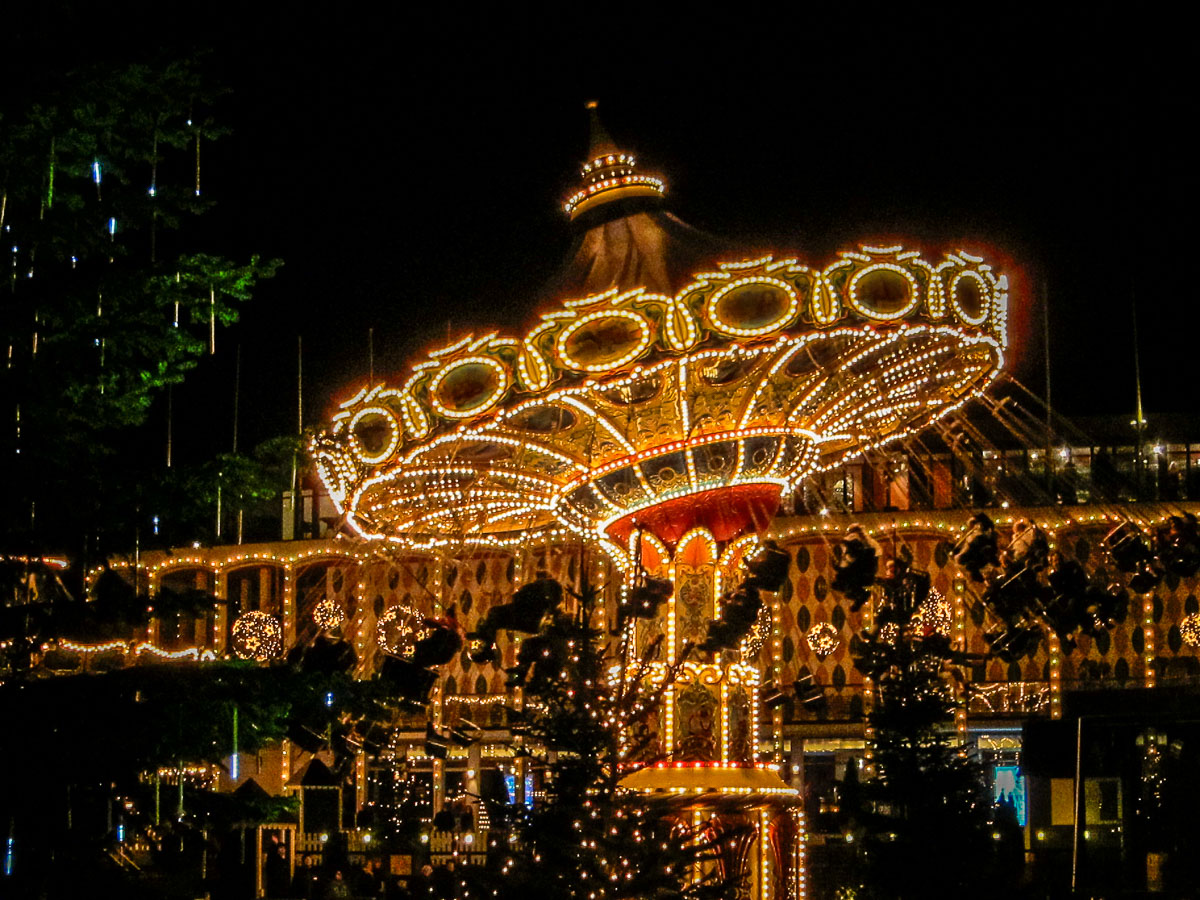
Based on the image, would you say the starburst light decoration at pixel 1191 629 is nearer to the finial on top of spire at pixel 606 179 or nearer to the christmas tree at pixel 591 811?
the finial on top of spire at pixel 606 179

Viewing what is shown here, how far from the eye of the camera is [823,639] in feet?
120

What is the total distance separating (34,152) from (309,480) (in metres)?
32.4

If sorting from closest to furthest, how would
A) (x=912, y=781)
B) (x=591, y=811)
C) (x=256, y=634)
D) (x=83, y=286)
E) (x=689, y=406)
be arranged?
(x=83, y=286) < (x=591, y=811) < (x=689, y=406) < (x=912, y=781) < (x=256, y=634)

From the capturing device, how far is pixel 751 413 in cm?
1702

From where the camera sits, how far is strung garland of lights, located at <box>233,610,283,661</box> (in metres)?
39.0

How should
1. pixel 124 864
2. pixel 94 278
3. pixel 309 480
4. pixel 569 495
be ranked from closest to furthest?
1. pixel 94 278
2. pixel 124 864
3. pixel 569 495
4. pixel 309 480

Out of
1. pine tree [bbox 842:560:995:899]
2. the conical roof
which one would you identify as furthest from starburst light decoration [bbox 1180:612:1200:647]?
the conical roof

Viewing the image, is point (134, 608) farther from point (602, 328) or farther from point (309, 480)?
point (309, 480)

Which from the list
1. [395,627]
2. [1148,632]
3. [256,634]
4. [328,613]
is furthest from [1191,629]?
[256,634]

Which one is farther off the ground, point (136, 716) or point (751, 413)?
point (751, 413)

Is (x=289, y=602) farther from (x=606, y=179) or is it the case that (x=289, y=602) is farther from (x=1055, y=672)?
(x=606, y=179)

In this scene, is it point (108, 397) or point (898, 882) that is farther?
point (898, 882)

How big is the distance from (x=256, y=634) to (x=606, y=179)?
2409cm

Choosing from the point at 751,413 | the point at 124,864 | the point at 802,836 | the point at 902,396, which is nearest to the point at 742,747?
the point at 802,836
